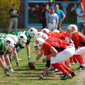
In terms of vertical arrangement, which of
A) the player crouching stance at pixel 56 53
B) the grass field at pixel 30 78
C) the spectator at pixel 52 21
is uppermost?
the spectator at pixel 52 21

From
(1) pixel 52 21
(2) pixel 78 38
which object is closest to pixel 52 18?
(1) pixel 52 21

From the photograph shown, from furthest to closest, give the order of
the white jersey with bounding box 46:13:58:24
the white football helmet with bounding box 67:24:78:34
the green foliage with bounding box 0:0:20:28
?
the green foliage with bounding box 0:0:20:28 < the white jersey with bounding box 46:13:58:24 < the white football helmet with bounding box 67:24:78:34

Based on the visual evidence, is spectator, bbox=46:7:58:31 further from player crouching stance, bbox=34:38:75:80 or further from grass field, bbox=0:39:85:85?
player crouching stance, bbox=34:38:75:80

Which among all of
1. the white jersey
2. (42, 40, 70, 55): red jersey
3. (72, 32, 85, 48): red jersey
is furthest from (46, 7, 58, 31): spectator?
(42, 40, 70, 55): red jersey

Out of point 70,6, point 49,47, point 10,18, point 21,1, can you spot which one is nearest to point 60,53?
point 49,47

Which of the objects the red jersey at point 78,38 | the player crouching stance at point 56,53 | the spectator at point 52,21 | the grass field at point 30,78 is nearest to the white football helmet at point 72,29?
the red jersey at point 78,38

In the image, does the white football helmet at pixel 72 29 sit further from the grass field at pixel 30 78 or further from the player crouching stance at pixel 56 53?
the player crouching stance at pixel 56 53

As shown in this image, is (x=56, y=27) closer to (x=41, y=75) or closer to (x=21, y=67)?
(x=21, y=67)

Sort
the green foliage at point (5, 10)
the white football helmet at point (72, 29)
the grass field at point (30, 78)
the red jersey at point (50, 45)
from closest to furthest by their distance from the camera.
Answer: the grass field at point (30, 78), the red jersey at point (50, 45), the white football helmet at point (72, 29), the green foliage at point (5, 10)

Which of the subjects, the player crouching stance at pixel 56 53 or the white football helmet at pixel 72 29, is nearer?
the player crouching stance at pixel 56 53

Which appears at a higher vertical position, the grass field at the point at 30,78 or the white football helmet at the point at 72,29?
the white football helmet at the point at 72,29

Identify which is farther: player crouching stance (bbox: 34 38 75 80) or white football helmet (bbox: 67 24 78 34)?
white football helmet (bbox: 67 24 78 34)

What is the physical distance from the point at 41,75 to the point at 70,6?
16.4 m

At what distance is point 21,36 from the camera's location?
1105 centimetres
